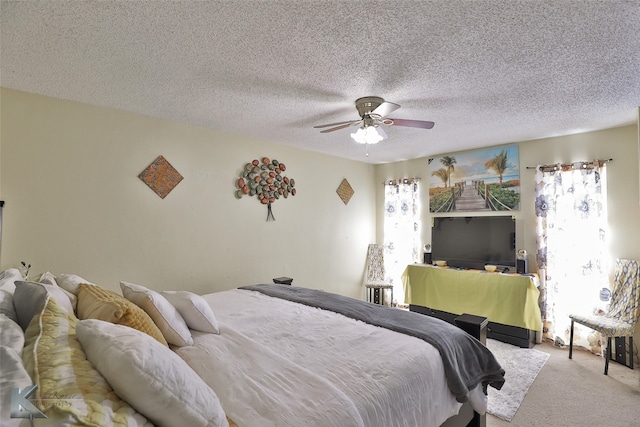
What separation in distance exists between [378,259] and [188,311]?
376 centimetres

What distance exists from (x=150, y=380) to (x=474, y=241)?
4.25 metres

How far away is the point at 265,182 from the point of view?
3.95 metres

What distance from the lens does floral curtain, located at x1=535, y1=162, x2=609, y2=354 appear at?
343 centimetres

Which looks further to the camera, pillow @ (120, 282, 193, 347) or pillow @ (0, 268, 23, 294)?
pillow @ (120, 282, 193, 347)

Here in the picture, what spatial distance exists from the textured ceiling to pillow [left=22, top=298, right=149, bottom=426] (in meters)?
1.51

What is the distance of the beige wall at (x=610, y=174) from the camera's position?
3.27 metres

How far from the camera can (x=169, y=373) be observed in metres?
0.93

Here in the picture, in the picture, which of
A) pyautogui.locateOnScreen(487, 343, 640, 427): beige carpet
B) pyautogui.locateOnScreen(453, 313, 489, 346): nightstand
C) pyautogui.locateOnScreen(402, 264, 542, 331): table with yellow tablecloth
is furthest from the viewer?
pyautogui.locateOnScreen(402, 264, 542, 331): table with yellow tablecloth

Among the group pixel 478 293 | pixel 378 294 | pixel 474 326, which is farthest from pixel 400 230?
pixel 474 326

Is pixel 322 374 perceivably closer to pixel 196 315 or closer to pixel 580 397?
pixel 196 315

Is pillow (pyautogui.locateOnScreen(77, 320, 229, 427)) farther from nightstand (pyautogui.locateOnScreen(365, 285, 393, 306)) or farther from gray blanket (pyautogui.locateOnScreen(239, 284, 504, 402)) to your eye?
nightstand (pyautogui.locateOnScreen(365, 285, 393, 306))

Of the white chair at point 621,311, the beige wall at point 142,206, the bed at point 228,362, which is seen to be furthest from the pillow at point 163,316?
the white chair at point 621,311

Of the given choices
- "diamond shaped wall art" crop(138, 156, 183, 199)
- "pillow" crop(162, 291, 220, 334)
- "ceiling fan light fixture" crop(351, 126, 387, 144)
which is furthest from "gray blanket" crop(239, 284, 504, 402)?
"diamond shaped wall art" crop(138, 156, 183, 199)

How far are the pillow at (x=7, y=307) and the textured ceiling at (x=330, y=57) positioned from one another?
1.37 metres
